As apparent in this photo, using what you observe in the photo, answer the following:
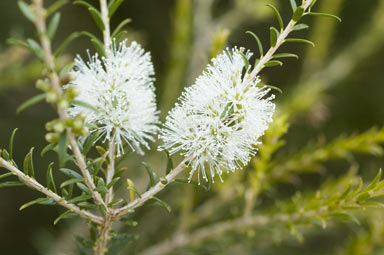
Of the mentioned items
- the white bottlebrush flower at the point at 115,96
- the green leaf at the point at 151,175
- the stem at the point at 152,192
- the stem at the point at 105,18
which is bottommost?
the stem at the point at 152,192

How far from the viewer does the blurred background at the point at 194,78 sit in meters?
2.03

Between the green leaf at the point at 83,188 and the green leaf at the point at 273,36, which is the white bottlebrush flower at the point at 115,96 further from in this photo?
the green leaf at the point at 273,36

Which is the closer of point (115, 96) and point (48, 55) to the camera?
point (48, 55)

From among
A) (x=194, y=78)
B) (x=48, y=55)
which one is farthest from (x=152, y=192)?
(x=194, y=78)

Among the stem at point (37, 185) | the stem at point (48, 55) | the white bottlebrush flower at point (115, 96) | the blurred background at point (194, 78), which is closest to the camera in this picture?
the stem at point (48, 55)

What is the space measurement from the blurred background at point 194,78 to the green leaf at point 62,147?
0.72m

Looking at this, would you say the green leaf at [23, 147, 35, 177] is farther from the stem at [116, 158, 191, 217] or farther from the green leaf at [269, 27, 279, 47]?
the green leaf at [269, 27, 279, 47]

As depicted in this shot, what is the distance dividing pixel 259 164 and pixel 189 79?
98 centimetres

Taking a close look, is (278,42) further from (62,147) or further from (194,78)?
(194,78)

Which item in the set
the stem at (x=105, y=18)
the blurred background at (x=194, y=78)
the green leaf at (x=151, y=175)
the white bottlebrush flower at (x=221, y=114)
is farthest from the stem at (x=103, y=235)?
the blurred background at (x=194, y=78)

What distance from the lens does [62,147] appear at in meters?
0.80

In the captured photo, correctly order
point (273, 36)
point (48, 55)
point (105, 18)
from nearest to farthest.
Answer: point (48, 55)
point (273, 36)
point (105, 18)

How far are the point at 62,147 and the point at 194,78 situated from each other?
1565 mm

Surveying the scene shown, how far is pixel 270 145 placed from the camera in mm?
1454
